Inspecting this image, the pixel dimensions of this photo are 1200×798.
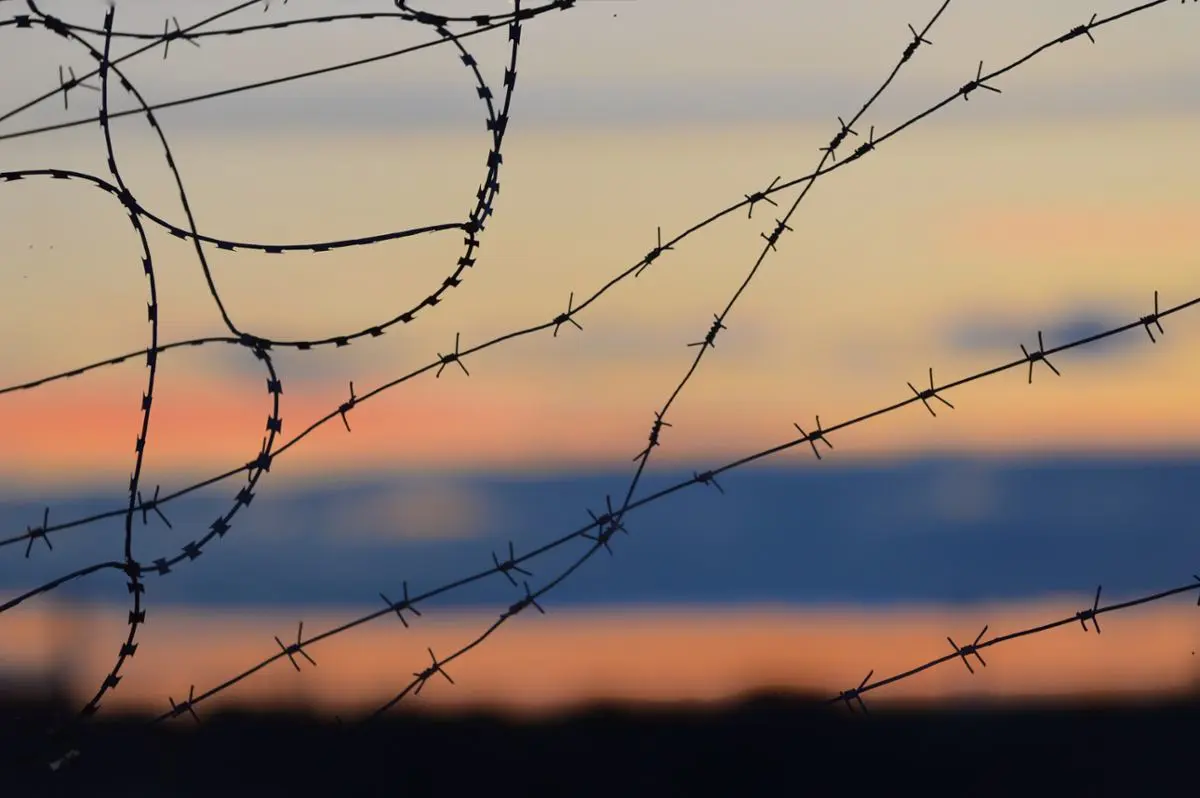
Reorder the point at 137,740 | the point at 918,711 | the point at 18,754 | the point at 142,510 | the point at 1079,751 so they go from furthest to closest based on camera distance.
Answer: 1. the point at 1079,751
2. the point at 918,711
3. the point at 137,740
4. the point at 18,754
5. the point at 142,510

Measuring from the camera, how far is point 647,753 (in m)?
6.72

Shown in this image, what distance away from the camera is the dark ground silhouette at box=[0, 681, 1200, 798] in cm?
392

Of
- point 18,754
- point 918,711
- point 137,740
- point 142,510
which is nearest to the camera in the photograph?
point 142,510

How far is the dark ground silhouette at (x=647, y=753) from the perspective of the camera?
392 cm

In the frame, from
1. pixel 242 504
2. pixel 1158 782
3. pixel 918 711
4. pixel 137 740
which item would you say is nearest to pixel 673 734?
pixel 918 711

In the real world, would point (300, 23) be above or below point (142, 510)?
above

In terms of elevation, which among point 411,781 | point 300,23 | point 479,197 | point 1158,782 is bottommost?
point 1158,782

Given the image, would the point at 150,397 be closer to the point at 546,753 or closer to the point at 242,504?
the point at 242,504

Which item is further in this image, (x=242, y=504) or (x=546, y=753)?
(x=546, y=753)

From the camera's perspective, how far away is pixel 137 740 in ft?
12.3

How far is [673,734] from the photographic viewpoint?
21.4 feet

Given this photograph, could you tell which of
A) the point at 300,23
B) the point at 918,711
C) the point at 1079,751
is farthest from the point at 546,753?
the point at 300,23

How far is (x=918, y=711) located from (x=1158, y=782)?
141 cm

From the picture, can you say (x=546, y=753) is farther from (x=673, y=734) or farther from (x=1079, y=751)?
(x=1079, y=751)
